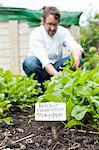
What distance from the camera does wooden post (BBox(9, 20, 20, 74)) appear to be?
5.49 meters

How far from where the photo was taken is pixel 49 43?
147 inches

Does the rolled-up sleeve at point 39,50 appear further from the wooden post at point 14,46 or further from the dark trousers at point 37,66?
the wooden post at point 14,46

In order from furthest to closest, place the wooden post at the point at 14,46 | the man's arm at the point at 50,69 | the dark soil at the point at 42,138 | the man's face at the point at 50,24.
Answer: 1. the wooden post at the point at 14,46
2. the man's face at the point at 50,24
3. the man's arm at the point at 50,69
4. the dark soil at the point at 42,138

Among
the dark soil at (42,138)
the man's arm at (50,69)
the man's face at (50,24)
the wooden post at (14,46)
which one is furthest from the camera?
the wooden post at (14,46)

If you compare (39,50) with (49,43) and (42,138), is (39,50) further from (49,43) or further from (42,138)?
(42,138)

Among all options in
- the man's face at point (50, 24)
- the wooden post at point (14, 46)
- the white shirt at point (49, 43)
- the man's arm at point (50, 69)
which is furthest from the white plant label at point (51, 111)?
the wooden post at point (14, 46)

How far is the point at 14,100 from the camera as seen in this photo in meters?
2.49

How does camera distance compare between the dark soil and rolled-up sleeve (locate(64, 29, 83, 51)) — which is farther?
rolled-up sleeve (locate(64, 29, 83, 51))

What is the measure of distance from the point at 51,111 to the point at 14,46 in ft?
12.2

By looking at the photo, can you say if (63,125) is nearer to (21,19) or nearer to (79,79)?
(79,79)

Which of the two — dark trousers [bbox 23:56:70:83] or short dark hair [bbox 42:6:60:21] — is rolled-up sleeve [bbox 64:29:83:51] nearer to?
dark trousers [bbox 23:56:70:83]

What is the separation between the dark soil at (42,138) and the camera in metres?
1.86

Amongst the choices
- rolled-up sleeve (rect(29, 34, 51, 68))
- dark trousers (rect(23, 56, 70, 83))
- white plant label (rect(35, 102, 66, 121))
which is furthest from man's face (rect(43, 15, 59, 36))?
white plant label (rect(35, 102, 66, 121))

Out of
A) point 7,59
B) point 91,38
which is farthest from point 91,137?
point 91,38
